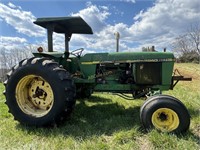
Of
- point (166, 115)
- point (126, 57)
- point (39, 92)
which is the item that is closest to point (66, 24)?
point (126, 57)

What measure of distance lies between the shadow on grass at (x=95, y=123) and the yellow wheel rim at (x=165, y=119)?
350 mm

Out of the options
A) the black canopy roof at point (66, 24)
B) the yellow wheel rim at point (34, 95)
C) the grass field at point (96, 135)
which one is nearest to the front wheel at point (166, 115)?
the grass field at point (96, 135)

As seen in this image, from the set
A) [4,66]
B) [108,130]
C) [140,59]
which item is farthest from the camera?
[4,66]

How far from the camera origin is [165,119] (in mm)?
3980

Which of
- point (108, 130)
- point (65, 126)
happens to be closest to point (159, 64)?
point (108, 130)

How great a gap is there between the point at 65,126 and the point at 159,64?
7.77ft

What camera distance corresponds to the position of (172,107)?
388 centimetres

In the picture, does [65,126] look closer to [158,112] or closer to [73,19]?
[158,112]

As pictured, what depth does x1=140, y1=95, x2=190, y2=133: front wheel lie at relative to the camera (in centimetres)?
381

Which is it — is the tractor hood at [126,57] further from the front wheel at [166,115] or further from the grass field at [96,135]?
the front wheel at [166,115]

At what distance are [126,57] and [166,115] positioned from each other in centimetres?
166

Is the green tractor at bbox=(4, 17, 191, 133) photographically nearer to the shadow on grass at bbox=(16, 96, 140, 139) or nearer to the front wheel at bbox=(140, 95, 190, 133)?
the front wheel at bbox=(140, 95, 190, 133)

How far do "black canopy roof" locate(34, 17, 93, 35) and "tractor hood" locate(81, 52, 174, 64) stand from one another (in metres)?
0.85

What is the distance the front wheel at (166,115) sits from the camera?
3.81 meters
